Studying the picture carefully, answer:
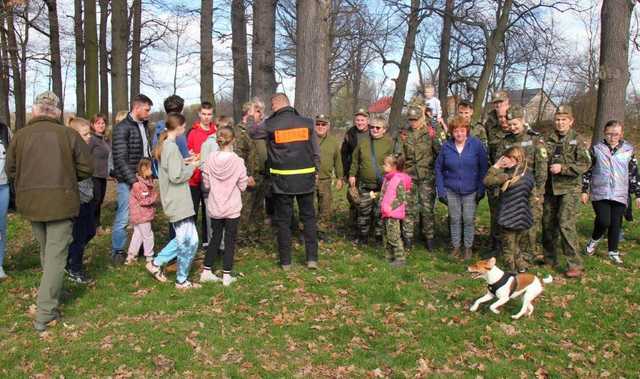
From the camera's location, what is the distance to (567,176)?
653cm

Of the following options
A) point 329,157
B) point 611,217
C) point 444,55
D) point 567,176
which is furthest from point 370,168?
point 444,55

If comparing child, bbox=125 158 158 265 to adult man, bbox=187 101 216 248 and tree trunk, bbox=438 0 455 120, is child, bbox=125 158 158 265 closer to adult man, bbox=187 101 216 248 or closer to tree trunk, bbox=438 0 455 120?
adult man, bbox=187 101 216 248

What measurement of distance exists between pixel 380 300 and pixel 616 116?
576 cm

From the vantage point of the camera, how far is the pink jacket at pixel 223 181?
237 inches

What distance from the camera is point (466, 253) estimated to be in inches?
285

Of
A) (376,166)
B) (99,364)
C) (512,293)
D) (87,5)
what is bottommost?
(99,364)

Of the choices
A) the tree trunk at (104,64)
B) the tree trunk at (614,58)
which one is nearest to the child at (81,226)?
the tree trunk at (614,58)

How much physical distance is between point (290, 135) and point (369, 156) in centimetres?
156

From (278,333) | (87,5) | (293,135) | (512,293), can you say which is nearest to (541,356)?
(512,293)

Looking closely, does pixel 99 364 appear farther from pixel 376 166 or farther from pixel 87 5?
pixel 87 5

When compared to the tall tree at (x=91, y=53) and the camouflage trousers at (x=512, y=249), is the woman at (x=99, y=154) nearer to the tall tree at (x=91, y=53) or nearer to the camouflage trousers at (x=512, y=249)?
the camouflage trousers at (x=512, y=249)

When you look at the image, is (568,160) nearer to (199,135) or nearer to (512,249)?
(512,249)

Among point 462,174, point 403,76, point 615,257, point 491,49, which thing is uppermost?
point 491,49

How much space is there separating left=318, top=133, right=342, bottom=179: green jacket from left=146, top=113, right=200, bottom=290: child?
2.18m
